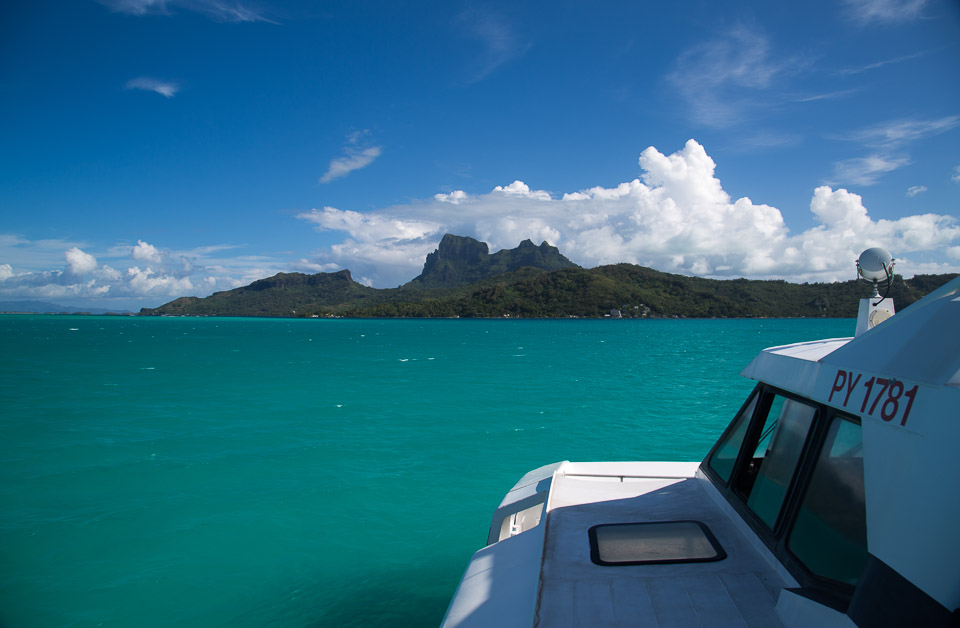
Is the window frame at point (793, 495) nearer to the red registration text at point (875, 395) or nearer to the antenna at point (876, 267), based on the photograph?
the red registration text at point (875, 395)

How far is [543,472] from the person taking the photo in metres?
7.62

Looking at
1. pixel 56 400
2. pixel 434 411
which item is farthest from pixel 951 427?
pixel 56 400

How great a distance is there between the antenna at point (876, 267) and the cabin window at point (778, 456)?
153 centimetres

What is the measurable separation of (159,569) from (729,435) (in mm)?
11844

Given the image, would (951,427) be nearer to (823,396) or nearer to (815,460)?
(823,396)

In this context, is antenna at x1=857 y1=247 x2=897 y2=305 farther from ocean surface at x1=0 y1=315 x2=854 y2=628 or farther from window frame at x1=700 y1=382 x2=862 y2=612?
ocean surface at x1=0 y1=315 x2=854 y2=628

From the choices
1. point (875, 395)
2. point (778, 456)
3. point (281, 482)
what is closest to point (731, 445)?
point (778, 456)

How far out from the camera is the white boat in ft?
6.87

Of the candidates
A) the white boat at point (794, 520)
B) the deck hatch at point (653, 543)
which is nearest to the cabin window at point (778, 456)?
the white boat at point (794, 520)

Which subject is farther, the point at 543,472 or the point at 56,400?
the point at 56,400

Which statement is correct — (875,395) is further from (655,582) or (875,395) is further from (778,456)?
(655,582)

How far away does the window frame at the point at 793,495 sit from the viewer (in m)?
3.12

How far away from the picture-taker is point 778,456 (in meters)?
4.22

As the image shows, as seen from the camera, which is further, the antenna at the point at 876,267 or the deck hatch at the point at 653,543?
the antenna at the point at 876,267
